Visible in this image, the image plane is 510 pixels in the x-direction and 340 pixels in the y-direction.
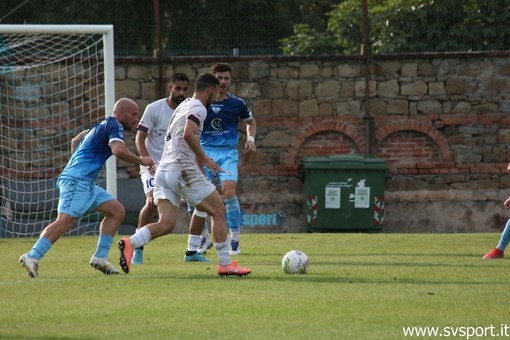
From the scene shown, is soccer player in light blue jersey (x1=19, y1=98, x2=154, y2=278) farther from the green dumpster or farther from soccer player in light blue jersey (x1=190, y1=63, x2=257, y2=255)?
the green dumpster

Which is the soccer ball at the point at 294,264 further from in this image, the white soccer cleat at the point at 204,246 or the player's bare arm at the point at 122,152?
the white soccer cleat at the point at 204,246

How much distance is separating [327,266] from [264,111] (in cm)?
1136

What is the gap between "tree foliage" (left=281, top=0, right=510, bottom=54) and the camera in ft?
87.2

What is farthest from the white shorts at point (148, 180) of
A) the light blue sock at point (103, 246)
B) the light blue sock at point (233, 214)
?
the light blue sock at point (103, 246)

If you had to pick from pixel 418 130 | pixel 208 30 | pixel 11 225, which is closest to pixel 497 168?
pixel 418 130

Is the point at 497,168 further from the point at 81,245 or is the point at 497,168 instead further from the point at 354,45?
the point at 81,245

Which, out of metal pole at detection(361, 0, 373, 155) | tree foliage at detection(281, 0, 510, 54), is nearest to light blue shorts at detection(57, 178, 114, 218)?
metal pole at detection(361, 0, 373, 155)

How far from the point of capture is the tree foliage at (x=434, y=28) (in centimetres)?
2659

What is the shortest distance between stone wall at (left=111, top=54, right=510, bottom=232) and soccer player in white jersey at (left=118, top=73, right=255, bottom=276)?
40.2 ft

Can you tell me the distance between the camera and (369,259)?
1445cm

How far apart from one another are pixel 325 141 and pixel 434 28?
13.6ft

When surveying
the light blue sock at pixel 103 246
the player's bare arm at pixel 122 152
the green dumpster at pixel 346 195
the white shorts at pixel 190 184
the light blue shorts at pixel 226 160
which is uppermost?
the player's bare arm at pixel 122 152

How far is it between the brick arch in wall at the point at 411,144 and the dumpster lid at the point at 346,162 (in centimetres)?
81

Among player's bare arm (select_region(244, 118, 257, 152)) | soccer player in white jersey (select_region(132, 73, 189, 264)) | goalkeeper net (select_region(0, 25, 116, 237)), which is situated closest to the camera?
soccer player in white jersey (select_region(132, 73, 189, 264))
